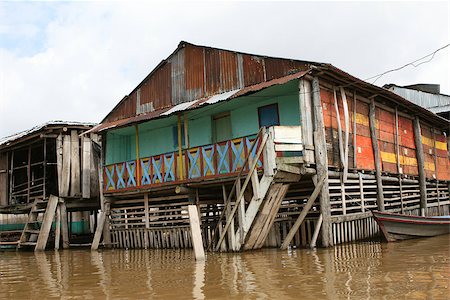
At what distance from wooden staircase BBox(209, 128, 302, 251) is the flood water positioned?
0.63 m

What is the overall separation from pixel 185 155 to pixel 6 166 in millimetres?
10557

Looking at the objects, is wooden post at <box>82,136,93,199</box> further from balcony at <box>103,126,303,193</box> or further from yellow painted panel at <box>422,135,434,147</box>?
yellow painted panel at <box>422,135,434,147</box>

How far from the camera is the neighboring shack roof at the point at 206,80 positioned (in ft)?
43.7

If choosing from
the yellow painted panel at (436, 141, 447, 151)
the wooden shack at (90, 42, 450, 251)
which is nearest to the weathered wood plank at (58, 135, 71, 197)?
the wooden shack at (90, 42, 450, 251)

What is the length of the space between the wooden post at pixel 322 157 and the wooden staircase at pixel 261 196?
583 mm

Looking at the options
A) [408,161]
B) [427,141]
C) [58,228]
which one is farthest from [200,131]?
[427,141]

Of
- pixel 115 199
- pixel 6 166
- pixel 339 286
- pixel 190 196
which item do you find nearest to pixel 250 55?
pixel 190 196

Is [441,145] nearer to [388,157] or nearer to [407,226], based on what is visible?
[388,157]

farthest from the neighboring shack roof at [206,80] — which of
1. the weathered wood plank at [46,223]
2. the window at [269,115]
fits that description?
the weathered wood plank at [46,223]

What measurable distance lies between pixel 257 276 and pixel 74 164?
12996 mm

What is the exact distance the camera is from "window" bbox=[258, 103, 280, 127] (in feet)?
48.0

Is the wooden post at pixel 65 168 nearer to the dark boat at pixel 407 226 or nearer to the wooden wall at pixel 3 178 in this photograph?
the wooden wall at pixel 3 178

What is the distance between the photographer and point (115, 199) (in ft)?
56.9

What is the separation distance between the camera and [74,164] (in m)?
18.8
